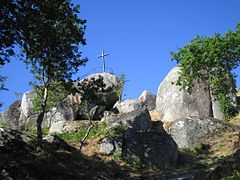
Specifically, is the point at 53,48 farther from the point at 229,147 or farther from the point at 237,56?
the point at 237,56

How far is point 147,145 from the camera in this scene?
60.1ft

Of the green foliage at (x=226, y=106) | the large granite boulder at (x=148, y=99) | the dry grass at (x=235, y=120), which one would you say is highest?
the large granite boulder at (x=148, y=99)

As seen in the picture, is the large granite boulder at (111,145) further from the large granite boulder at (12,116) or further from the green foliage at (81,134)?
the large granite boulder at (12,116)

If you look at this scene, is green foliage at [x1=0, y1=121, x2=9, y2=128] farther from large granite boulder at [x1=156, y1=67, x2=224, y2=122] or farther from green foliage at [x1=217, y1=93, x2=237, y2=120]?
green foliage at [x1=217, y1=93, x2=237, y2=120]

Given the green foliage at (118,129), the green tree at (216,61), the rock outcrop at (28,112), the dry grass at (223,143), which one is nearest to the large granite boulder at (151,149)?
the dry grass at (223,143)

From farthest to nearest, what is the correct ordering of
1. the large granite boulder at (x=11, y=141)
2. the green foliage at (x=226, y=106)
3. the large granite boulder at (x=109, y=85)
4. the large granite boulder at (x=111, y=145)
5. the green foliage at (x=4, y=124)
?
the large granite boulder at (x=109, y=85)
the green foliage at (x=4, y=124)
the green foliage at (x=226, y=106)
the large granite boulder at (x=111, y=145)
the large granite boulder at (x=11, y=141)

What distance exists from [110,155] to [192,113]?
594 inches

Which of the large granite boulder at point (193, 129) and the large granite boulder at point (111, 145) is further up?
the large granite boulder at point (193, 129)

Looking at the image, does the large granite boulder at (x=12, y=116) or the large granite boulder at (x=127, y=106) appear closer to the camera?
the large granite boulder at (x=127, y=106)

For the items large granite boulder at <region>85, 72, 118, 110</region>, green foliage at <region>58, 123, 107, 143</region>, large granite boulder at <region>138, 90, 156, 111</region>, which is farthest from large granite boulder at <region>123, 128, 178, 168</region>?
large granite boulder at <region>138, 90, 156, 111</region>

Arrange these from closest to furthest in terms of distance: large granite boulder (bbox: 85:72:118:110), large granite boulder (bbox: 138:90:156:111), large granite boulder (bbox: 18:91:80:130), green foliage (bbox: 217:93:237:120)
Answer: green foliage (bbox: 217:93:237:120) < large granite boulder (bbox: 18:91:80:130) < large granite boulder (bbox: 85:72:118:110) < large granite boulder (bbox: 138:90:156:111)

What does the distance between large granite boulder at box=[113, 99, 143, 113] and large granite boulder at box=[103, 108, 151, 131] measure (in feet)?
29.2

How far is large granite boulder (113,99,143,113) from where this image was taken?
35.2m

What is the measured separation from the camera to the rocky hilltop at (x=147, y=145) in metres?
13.3
